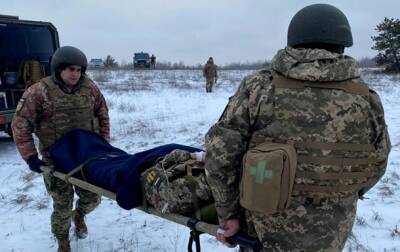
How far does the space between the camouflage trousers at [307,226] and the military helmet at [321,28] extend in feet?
2.49

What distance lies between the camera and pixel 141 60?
46.7 metres

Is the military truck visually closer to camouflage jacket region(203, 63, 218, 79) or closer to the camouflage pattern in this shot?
the camouflage pattern

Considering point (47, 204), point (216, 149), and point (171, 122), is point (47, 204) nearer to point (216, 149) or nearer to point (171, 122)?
point (216, 149)

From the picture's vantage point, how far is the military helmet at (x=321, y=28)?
213 centimetres

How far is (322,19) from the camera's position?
2139 mm

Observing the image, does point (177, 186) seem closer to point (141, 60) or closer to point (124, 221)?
point (124, 221)

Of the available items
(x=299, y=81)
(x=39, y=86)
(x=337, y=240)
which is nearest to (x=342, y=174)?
(x=337, y=240)

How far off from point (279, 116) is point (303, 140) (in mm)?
154

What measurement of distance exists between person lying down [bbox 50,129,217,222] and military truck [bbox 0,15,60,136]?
18.3 feet

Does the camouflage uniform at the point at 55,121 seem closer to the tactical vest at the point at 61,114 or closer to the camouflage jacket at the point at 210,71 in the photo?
the tactical vest at the point at 61,114

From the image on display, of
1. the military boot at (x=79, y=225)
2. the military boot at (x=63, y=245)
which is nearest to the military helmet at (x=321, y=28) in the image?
the military boot at (x=63, y=245)

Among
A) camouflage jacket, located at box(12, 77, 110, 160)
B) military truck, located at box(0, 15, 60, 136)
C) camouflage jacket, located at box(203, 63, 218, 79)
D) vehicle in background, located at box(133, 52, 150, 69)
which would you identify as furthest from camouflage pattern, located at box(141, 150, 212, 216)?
vehicle in background, located at box(133, 52, 150, 69)

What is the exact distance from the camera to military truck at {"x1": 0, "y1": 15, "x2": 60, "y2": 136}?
939 cm

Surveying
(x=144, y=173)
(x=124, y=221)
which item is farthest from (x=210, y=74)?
(x=144, y=173)
